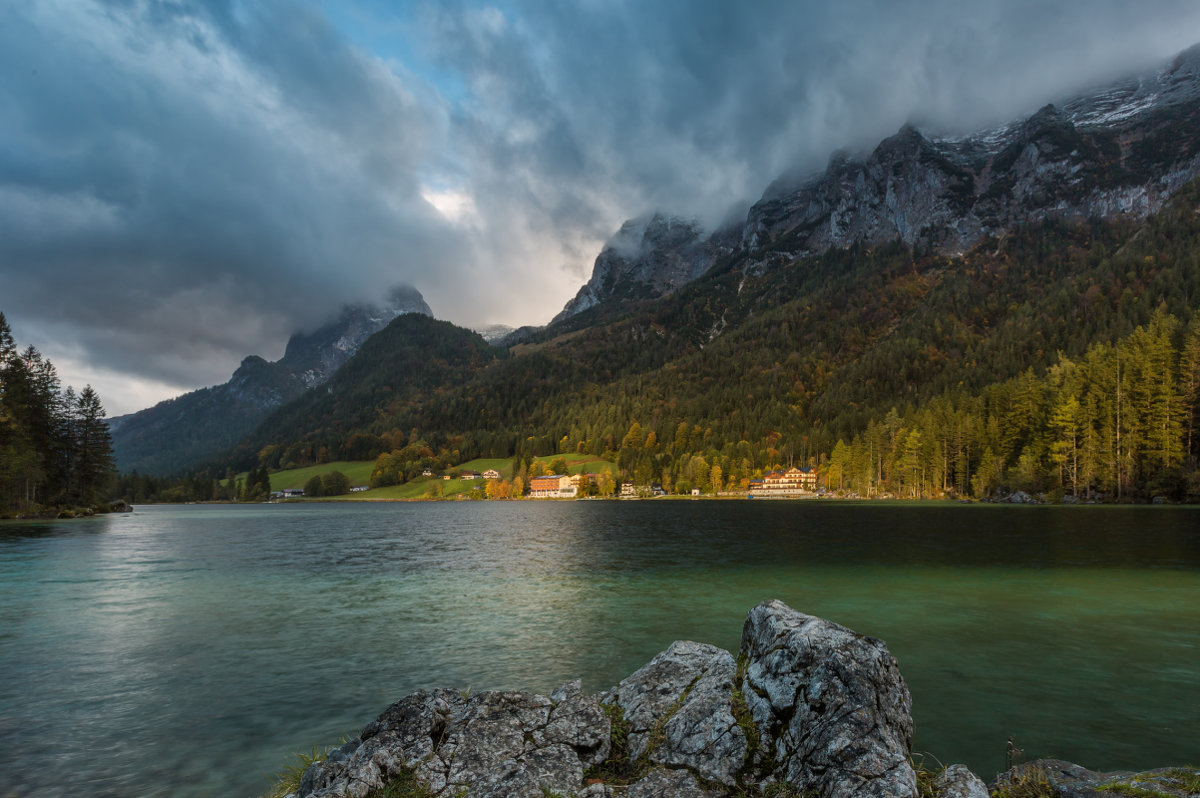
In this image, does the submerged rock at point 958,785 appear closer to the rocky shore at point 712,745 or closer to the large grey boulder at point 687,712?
the rocky shore at point 712,745

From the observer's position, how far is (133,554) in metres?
57.9

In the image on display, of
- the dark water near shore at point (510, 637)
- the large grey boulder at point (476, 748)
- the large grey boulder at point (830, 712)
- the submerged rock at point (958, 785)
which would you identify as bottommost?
the dark water near shore at point (510, 637)

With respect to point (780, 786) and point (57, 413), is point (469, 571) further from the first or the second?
point (57, 413)

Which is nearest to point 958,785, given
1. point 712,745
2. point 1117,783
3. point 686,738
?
point 1117,783

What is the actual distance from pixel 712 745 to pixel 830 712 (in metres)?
1.96

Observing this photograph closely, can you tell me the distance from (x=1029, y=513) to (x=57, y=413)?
180 m

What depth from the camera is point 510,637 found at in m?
24.9

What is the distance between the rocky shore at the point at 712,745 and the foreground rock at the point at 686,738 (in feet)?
0.08

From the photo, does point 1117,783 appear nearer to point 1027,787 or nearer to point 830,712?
point 1027,787

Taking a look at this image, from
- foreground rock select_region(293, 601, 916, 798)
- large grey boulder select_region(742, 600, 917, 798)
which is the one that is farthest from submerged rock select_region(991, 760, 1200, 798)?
large grey boulder select_region(742, 600, 917, 798)

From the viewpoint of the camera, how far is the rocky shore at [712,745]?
26.9 ft

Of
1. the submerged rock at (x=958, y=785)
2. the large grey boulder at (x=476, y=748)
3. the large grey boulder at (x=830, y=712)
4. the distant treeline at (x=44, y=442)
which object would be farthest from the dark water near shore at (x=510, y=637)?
the distant treeline at (x=44, y=442)

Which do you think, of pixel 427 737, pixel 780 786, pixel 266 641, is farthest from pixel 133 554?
pixel 780 786

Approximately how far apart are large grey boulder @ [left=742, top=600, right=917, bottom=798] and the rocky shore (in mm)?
20
